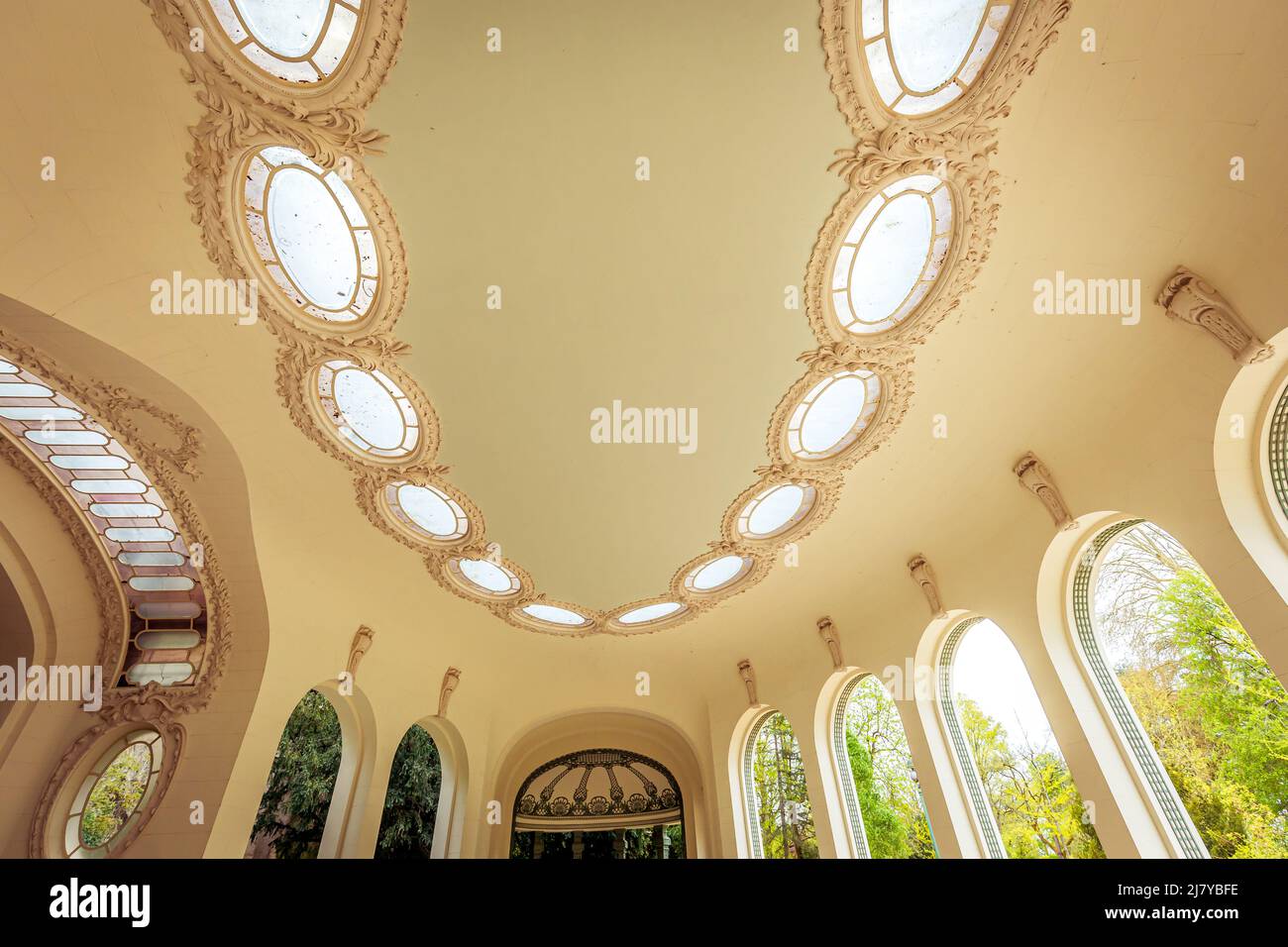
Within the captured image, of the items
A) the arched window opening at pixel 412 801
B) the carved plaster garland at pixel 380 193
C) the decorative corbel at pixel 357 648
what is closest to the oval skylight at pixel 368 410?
the carved plaster garland at pixel 380 193

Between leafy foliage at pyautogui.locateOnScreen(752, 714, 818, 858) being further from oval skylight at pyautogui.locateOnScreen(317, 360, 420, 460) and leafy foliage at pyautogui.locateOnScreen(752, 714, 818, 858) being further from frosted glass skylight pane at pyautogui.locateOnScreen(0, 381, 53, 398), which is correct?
frosted glass skylight pane at pyautogui.locateOnScreen(0, 381, 53, 398)

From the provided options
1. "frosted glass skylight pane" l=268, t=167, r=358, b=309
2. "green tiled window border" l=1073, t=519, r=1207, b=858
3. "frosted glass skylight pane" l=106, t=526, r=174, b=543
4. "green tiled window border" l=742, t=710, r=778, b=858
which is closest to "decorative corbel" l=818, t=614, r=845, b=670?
"green tiled window border" l=742, t=710, r=778, b=858

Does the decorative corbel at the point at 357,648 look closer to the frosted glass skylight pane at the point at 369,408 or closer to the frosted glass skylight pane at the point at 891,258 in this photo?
the frosted glass skylight pane at the point at 369,408

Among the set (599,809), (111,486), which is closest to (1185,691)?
(111,486)

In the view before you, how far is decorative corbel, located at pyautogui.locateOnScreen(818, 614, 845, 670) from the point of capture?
11.6 meters

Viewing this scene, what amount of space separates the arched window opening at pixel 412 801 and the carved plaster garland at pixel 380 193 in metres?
12.5

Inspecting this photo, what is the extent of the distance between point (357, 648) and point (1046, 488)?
35.0ft

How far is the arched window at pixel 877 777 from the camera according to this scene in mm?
11422

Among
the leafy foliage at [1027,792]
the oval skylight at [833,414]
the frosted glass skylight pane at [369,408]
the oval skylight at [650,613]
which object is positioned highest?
the oval skylight at [650,613]

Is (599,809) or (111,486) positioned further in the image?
(599,809)

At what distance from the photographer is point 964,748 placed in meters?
9.77

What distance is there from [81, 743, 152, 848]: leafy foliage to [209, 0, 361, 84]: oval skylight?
9377mm

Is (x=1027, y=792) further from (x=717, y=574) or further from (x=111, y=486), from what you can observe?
(x=111, y=486)
